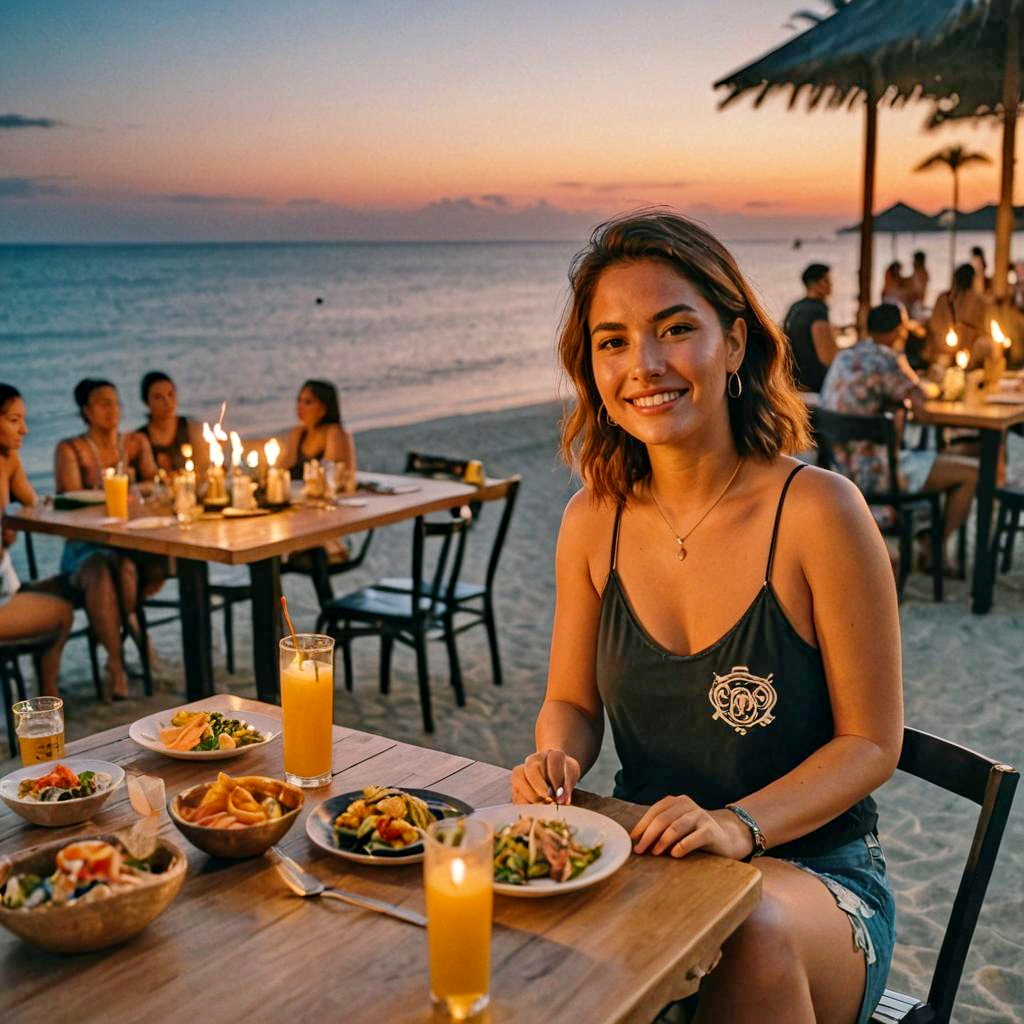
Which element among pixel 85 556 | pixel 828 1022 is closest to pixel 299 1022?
pixel 828 1022

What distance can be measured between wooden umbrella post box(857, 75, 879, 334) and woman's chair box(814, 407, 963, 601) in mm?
4008

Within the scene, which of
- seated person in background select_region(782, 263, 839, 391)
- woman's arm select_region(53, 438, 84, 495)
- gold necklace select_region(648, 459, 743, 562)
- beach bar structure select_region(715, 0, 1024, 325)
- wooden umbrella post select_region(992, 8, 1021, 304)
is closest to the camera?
gold necklace select_region(648, 459, 743, 562)

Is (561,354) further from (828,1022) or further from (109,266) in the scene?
(109,266)

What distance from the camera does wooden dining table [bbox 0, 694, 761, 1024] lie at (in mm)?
1228

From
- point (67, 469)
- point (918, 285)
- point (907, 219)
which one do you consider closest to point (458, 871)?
point (67, 469)

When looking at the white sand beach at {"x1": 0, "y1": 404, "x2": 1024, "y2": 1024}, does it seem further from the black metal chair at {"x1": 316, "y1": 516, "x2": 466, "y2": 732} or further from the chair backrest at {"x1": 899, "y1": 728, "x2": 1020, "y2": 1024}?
the chair backrest at {"x1": 899, "y1": 728, "x2": 1020, "y2": 1024}

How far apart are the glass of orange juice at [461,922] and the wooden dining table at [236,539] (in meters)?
2.89

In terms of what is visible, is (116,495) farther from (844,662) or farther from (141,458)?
(844,662)

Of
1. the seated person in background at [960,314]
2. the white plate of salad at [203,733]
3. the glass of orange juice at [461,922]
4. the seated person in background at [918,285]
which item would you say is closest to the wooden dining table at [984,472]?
the seated person in background at [960,314]

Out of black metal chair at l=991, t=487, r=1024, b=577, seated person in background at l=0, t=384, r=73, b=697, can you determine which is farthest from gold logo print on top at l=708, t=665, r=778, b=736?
black metal chair at l=991, t=487, r=1024, b=577

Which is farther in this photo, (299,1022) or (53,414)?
(53,414)

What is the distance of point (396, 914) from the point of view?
142cm

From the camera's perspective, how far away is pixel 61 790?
171 cm

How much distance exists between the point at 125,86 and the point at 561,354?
25994 millimetres
